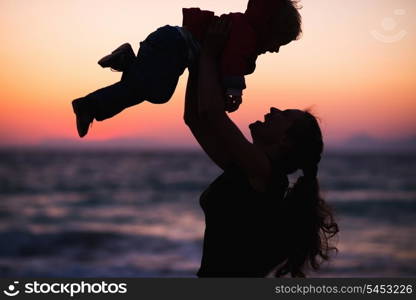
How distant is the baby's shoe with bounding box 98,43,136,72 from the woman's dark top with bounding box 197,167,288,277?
66 cm

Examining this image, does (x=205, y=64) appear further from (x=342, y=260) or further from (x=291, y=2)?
(x=342, y=260)

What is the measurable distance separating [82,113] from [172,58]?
1.49 ft

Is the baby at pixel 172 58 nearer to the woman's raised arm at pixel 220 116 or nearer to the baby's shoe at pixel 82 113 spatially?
the baby's shoe at pixel 82 113

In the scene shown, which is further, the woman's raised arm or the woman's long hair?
the woman's long hair

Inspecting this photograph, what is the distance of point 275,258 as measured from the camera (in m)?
2.81

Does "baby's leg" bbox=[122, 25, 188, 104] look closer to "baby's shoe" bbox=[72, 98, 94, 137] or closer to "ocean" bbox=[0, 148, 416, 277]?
"baby's shoe" bbox=[72, 98, 94, 137]

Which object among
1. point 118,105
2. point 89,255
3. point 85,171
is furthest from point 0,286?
point 85,171

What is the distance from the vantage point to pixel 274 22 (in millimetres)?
2760

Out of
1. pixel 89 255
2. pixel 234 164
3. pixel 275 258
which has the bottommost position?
pixel 89 255

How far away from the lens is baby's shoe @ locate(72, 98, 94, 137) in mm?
2719

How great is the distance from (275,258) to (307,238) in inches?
8.2
